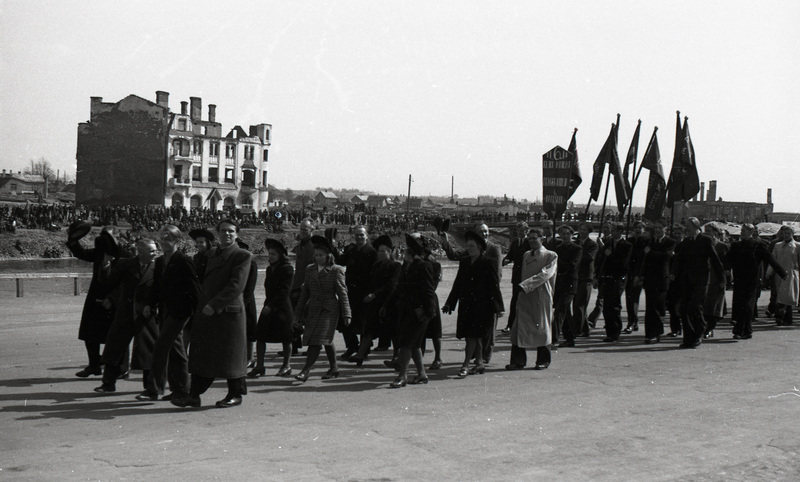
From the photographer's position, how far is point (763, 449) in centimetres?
622

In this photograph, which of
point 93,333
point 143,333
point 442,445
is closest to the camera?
point 442,445

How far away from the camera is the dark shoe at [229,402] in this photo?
739 cm

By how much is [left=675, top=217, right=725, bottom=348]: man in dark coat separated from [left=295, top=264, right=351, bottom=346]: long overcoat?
563 cm

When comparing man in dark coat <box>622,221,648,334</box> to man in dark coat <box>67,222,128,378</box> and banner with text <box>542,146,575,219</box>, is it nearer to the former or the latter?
banner with text <box>542,146,575,219</box>

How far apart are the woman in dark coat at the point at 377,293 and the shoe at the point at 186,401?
3.04 metres

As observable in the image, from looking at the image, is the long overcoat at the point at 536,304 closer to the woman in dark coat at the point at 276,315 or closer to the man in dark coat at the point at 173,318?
the woman in dark coat at the point at 276,315

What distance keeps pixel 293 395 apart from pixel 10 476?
10.6ft

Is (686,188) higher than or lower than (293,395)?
higher

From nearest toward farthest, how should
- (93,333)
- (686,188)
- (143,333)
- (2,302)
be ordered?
(143,333)
(93,333)
(2,302)
(686,188)

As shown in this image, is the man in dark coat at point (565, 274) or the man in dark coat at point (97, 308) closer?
the man in dark coat at point (97, 308)

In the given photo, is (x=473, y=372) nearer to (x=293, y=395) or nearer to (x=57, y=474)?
(x=293, y=395)

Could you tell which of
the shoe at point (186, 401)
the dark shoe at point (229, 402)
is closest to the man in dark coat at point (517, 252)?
the dark shoe at point (229, 402)

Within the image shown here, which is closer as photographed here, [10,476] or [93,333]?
[10,476]

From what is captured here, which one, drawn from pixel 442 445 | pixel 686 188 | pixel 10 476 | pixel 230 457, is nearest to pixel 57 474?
pixel 10 476
